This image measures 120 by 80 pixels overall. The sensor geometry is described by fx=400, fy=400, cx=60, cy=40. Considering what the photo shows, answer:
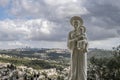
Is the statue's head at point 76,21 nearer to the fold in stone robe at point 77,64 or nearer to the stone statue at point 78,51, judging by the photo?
the stone statue at point 78,51

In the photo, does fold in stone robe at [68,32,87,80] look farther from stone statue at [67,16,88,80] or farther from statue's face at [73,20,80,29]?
statue's face at [73,20,80,29]

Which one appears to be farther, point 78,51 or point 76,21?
point 76,21

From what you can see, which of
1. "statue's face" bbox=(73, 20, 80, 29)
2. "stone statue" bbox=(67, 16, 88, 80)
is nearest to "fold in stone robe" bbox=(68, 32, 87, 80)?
"stone statue" bbox=(67, 16, 88, 80)

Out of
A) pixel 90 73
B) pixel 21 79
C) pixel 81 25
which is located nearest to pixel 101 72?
pixel 90 73

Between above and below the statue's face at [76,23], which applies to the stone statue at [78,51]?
below

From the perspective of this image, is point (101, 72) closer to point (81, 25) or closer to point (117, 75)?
point (117, 75)

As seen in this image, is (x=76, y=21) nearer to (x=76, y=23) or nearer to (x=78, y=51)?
(x=76, y=23)

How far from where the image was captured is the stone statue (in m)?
15.8

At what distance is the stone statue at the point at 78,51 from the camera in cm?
1575

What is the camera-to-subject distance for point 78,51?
15898 mm

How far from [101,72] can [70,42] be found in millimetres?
25828

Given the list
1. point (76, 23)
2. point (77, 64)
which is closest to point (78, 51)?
point (77, 64)

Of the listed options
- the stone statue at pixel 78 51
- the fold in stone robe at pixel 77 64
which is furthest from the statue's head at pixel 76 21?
the fold in stone robe at pixel 77 64

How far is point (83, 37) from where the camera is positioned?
1580 centimetres
